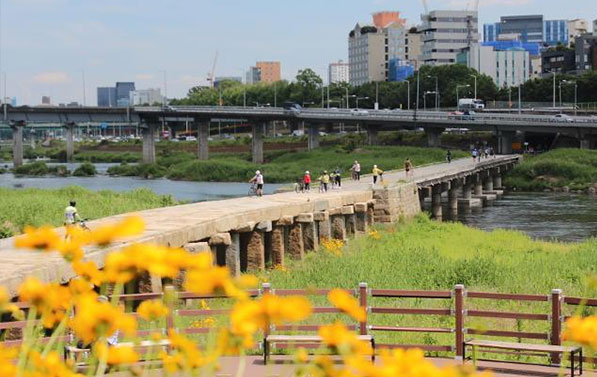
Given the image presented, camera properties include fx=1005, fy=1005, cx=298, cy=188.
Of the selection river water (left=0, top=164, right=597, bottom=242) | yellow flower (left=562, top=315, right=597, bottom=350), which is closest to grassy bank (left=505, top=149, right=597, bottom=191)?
river water (left=0, top=164, right=597, bottom=242)

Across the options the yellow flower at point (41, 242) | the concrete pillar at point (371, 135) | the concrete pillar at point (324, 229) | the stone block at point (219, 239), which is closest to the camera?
the yellow flower at point (41, 242)

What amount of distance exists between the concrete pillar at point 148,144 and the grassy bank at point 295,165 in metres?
Result: 7.53

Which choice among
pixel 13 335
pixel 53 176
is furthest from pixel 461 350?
pixel 53 176

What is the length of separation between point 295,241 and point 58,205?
14.8 metres

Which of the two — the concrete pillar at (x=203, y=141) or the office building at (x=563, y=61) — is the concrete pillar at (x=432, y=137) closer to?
the concrete pillar at (x=203, y=141)

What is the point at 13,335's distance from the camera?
1723cm

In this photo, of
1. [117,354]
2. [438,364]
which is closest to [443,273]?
[438,364]

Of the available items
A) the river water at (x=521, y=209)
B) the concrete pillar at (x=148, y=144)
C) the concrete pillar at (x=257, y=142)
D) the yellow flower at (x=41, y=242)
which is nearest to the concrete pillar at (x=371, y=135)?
the concrete pillar at (x=257, y=142)

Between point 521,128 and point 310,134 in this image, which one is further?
point 310,134

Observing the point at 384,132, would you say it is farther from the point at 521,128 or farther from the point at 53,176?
the point at 53,176

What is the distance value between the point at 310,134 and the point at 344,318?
11445 centimetres

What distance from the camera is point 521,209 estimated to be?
68.6 m

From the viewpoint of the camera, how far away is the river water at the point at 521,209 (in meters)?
54.3

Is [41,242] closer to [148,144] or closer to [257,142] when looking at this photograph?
[257,142]
